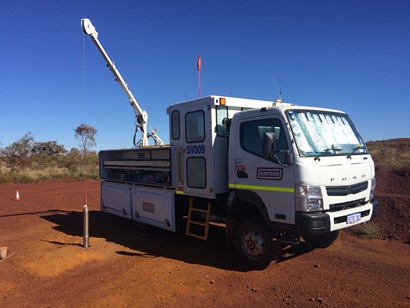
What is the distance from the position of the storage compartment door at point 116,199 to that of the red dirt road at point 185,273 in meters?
0.68

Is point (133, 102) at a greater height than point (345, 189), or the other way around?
point (133, 102)

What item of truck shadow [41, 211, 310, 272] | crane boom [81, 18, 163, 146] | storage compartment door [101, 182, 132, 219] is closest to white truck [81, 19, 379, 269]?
truck shadow [41, 211, 310, 272]

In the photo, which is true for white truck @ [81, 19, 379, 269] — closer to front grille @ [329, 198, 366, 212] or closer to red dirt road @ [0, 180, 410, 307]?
front grille @ [329, 198, 366, 212]

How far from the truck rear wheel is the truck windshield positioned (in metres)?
1.51

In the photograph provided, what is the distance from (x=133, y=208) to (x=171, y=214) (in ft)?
5.48

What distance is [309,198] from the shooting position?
5109 mm

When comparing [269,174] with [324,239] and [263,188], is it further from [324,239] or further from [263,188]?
[324,239]

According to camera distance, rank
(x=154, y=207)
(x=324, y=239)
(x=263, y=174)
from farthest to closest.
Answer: (x=154, y=207), (x=324, y=239), (x=263, y=174)

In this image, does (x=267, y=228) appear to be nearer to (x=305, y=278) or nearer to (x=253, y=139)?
(x=305, y=278)

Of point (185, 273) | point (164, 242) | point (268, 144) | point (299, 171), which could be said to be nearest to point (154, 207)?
point (164, 242)

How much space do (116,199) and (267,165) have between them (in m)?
5.27

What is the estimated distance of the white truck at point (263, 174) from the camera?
523 centimetres

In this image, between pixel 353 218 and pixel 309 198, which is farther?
pixel 353 218

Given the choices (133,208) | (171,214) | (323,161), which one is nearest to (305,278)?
(323,161)
